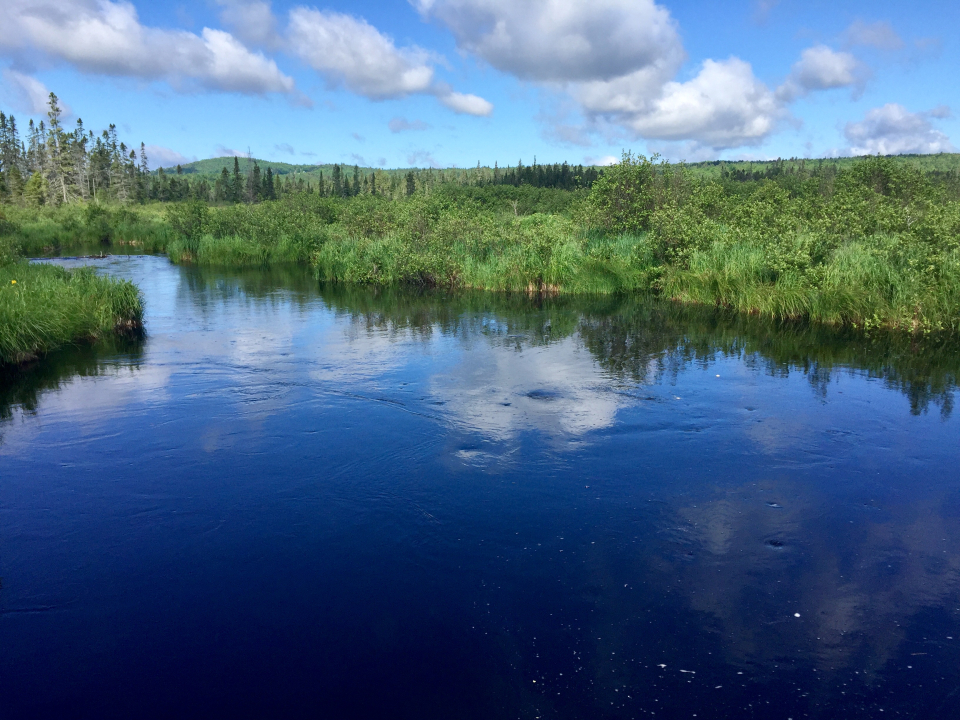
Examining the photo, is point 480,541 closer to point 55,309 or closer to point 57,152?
point 55,309

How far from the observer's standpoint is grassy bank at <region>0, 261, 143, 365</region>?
42.1ft

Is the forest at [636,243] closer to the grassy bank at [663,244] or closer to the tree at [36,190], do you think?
the grassy bank at [663,244]

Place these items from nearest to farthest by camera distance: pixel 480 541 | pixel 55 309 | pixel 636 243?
pixel 480 541 → pixel 55 309 → pixel 636 243

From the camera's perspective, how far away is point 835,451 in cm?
877

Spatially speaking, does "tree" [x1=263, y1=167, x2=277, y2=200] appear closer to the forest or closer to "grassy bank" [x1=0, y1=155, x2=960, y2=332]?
the forest

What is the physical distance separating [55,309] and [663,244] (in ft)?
54.3

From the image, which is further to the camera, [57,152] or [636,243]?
[57,152]

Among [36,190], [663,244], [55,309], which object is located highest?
[36,190]

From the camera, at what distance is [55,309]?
557 inches

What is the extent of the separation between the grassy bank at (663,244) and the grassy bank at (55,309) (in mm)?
10272

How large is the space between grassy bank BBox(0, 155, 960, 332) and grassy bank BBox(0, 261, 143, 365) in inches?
404

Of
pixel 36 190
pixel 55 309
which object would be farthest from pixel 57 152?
pixel 55 309

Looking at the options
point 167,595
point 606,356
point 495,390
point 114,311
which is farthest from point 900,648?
point 114,311

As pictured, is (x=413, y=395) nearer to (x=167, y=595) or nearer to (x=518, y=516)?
(x=518, y=516)
